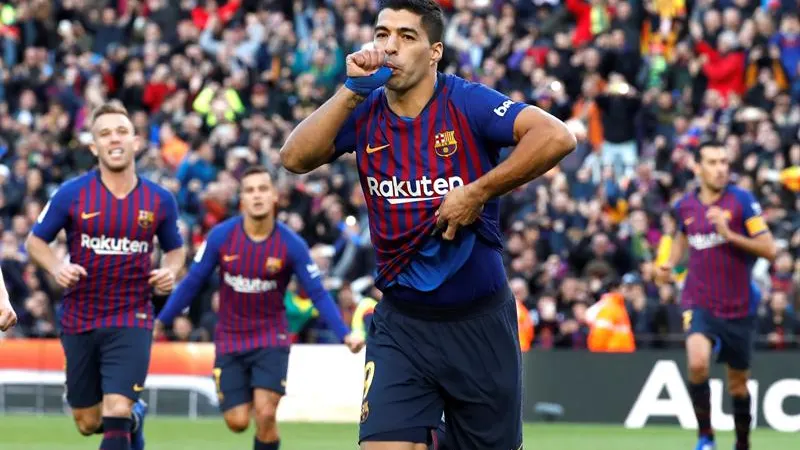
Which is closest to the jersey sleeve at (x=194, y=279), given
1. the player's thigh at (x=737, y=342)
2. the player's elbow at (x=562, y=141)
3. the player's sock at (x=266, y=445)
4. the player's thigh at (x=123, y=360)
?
the player's sock at (x=266, y=445)

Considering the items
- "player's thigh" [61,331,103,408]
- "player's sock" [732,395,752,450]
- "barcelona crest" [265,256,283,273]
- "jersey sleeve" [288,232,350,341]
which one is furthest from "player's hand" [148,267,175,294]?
"player's sock" [732,395,752,450]

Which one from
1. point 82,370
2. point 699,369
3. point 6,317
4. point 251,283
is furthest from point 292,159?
point 699,369

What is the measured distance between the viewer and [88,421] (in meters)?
11.3

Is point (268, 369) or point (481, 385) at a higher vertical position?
point (481, 385)

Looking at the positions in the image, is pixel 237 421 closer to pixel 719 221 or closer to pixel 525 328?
pixel 719 221

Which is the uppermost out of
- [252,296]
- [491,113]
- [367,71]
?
[367,71]

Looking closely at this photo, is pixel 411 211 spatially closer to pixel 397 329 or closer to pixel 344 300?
pixel 397 329

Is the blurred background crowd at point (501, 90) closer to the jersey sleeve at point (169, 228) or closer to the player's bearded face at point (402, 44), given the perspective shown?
the jersey sleeve at point (169, 228)

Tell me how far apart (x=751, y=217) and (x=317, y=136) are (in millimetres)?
7145

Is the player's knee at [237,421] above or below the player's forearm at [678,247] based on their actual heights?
below

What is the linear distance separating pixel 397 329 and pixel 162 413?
518 inches

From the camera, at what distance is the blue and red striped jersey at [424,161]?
7.30 meters

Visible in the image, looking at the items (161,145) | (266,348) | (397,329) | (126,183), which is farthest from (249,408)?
(161,145)

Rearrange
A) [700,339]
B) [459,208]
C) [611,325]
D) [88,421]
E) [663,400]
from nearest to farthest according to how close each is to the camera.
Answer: [459,208], [88,421], [700,339], [663,400], [611,325]
